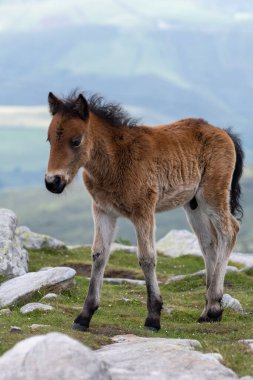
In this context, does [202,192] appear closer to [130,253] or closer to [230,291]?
[230,291]

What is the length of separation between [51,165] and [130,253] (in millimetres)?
20091

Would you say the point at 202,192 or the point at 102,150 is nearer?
the point at 102,150

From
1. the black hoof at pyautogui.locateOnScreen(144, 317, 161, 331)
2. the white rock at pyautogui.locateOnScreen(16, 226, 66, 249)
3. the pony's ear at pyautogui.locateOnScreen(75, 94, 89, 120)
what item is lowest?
the black hoof at pyautogui.locateOnScreen(144, 317, 161, 331)

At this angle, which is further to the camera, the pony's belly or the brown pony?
the pony's belly

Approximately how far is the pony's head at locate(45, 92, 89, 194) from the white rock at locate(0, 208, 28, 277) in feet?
29.0

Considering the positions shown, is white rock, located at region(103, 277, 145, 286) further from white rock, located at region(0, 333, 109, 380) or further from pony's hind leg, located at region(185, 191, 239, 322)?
white rock, located at region(0, 333, 109, 380)

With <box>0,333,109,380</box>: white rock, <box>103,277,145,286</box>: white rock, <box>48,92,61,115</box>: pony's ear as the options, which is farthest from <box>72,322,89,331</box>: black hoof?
<box>103,277,145,286</box>: white rock

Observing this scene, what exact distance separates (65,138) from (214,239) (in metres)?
5.17

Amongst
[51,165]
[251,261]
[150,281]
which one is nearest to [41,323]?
[150,281]

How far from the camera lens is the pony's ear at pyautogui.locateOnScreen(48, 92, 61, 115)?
47.6 feet

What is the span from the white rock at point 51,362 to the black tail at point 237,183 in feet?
31.8

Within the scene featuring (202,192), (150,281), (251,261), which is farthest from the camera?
(251,261)

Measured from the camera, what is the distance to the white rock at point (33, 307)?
17.2m

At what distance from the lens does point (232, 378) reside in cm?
1034
